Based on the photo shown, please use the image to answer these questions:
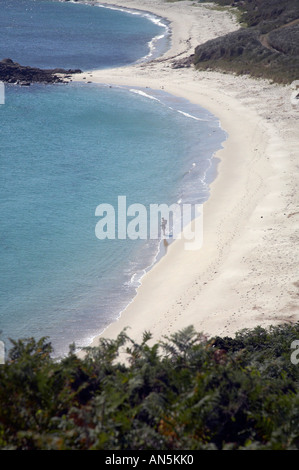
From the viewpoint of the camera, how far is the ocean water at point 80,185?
1812 cm

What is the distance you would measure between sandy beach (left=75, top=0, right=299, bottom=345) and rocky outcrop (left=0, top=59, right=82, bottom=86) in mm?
17886

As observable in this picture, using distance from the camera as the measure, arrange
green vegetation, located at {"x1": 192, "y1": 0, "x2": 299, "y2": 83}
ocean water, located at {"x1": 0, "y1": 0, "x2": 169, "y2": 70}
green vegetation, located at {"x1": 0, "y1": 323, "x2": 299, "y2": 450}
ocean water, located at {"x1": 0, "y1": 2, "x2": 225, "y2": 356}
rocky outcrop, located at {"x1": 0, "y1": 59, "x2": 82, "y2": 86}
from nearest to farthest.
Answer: green vegetation, located at {"x1": 0, "y1": 323, "x2": 299, "y2": 450} → ocean water, located at {"x1": 0, "y1": 2, "x2": 225, "y2": 356} → green vegetation, located at {"x1": 192, "y1": 0, "x2": 299, "y2": 83} → rocky outcrop, located at {"x1": 0, "y1": 59, "x2": 82, "y2": 86} → ocean water, located at {"x1": 0, "y1": 0, "x2": 169, "y2": 70}

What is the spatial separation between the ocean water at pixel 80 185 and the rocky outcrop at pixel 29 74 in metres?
2.05

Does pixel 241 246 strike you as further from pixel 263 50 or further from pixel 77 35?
pixel 77 35

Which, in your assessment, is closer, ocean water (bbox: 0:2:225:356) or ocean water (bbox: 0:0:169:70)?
ocean water (bbox: 0:2:225:356)

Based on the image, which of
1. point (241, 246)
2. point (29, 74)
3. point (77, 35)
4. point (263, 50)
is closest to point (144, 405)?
point (241, 246)

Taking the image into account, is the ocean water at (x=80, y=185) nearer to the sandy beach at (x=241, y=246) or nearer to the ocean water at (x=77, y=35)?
the sandy beach at (x=241, y=246)

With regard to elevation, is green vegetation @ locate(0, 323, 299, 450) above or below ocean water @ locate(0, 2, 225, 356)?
below

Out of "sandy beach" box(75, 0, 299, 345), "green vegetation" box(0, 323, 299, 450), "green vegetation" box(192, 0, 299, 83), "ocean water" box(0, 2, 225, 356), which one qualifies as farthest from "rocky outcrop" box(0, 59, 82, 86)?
"green vegetation" box(0, 323, 299, 450)

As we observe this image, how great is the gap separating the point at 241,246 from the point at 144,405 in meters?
12.4

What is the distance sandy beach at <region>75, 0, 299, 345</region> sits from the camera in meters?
16.1

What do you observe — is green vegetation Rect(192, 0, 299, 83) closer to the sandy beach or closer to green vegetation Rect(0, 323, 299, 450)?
the sandy beach

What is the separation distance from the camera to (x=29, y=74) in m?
52.3

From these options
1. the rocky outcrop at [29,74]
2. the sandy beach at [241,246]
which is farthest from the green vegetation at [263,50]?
the rocky outcrop at [29,74]
